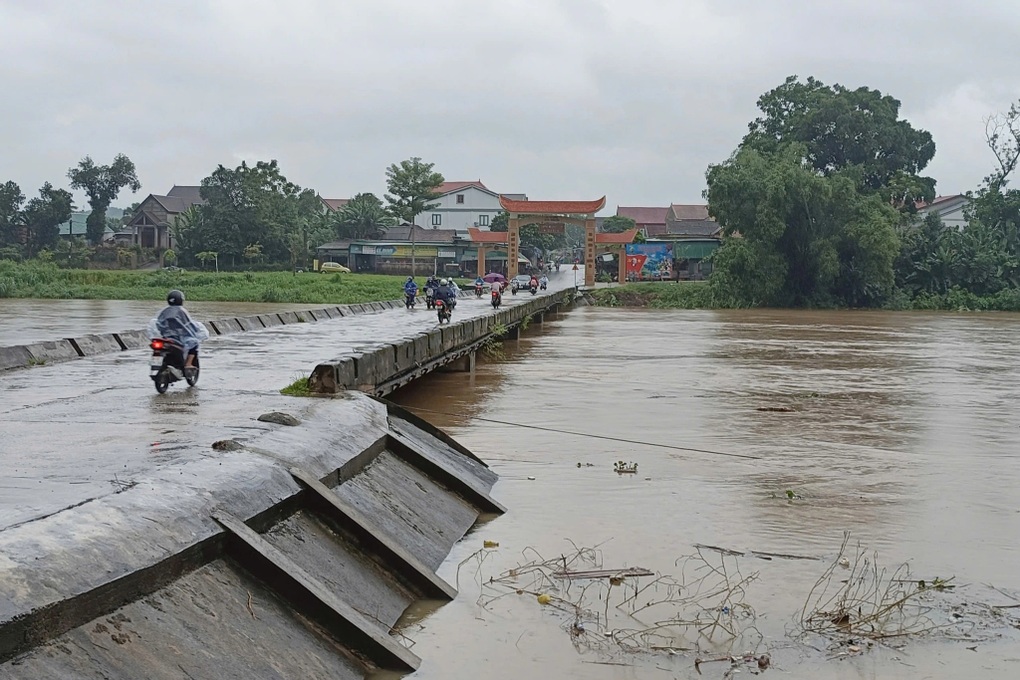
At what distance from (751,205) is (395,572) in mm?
47859

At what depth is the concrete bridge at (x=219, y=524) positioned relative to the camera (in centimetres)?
475

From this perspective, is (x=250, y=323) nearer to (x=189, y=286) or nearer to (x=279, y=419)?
(x=279, y=419)

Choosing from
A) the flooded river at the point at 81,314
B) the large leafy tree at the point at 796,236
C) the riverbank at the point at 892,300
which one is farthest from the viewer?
the riverbank at the point at 892,300

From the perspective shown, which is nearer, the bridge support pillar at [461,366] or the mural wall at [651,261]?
the bridge support pillar at [461,366]

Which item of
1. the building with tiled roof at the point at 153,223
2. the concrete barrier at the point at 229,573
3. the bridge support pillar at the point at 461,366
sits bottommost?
the bridge support pillar at the point at 461,366

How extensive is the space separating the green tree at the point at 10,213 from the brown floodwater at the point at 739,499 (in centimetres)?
5898

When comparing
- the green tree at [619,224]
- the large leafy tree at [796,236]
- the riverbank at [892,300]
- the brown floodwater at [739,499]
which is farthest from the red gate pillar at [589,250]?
the brown floodwater at [739,499]

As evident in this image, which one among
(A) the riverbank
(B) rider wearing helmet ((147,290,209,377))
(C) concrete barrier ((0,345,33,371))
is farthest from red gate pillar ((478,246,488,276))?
(B) rider wearing helmet ((147,290,209,377))

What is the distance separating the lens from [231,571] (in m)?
5.86

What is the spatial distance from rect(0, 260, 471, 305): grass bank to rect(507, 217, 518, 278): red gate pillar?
20.5 feet

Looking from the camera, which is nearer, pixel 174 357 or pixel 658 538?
pixel 658 538

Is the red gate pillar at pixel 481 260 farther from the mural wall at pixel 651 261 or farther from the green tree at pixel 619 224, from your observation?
the green tree at pixel 619 224

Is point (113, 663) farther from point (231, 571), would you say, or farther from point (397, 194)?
point (397, 194)

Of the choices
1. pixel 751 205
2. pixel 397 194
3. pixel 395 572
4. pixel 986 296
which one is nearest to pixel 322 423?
pixel 395 572
